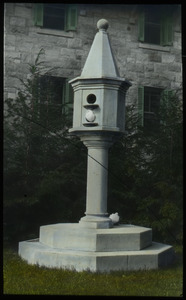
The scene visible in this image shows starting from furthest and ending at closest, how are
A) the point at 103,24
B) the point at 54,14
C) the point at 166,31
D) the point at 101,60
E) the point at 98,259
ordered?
the point at 54,14 < the point at 166,31 < the point at 103,24 < the point at 101,60 < the point at 98,259

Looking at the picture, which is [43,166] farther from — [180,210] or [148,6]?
[148,6]

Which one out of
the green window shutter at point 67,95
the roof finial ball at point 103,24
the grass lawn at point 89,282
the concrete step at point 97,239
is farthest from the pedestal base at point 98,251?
the roof finial ball at point 103,24

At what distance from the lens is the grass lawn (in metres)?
5.29

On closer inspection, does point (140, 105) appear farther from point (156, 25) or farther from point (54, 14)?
point (54, 14)

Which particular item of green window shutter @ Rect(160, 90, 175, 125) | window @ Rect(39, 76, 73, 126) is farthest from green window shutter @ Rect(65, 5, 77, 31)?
green window shutter @ Rect(160, 90, 175, 125)

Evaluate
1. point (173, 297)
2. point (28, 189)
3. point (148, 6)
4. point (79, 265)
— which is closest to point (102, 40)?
point (148, 6)

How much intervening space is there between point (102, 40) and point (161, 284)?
12.5ft

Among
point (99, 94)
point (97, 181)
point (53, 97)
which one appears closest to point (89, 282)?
point (97, 181)

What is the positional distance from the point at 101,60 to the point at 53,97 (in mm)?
1565

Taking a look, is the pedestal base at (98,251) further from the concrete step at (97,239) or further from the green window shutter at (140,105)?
the green window shutter at (140,105)

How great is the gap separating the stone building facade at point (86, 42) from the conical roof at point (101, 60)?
1.91ft

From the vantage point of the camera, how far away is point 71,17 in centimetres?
738

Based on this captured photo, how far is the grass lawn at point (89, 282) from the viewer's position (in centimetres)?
529

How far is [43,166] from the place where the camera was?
8.00m
